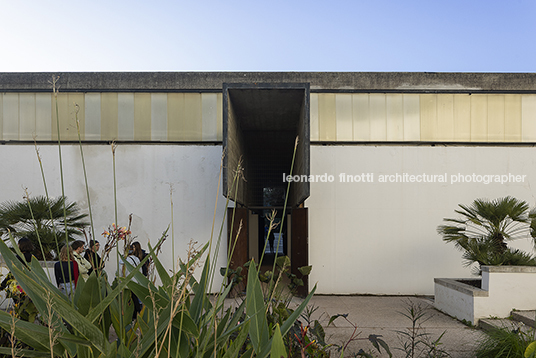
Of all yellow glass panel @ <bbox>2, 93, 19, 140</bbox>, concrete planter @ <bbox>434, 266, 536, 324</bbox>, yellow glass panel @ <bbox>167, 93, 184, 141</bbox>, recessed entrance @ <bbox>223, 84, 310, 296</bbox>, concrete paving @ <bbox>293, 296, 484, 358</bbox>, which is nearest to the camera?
concrete paving @ <bbox>293, 296, 484, 358</bbox>

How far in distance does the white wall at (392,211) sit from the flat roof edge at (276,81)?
4.97ft

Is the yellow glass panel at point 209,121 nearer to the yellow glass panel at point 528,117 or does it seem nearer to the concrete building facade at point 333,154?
the concrete building facade at point 333,154

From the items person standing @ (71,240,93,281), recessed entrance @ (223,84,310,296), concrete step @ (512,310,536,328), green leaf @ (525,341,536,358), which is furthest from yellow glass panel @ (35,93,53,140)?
concrete step @ (512,310,536,328)

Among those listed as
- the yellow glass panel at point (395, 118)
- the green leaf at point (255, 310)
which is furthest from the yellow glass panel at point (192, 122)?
the green leaf at point (255, 310)

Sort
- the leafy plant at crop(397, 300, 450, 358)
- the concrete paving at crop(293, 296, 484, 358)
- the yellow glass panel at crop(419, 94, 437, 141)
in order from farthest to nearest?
the yellow glass panel at crop(419, 94, 437, 141), the concrete paving at crop(293, 296, 484, 358), the leafy plant at crop(397, 300, 450, 358)

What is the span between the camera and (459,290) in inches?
243

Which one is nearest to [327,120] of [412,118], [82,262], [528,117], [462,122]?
[412,118]

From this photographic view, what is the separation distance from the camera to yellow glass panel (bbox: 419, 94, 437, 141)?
29.2ft

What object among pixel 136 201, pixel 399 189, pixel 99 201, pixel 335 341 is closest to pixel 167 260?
pixel 136 201

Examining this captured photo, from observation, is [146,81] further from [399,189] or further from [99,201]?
[399,189]

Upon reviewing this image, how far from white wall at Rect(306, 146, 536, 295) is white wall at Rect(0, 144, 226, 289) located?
8.35 ft

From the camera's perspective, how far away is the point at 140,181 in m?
8.64

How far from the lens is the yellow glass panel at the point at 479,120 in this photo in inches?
349

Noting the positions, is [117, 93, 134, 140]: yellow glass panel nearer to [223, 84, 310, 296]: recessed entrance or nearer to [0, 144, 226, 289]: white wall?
[0, 144, 226, 289]: white wall
